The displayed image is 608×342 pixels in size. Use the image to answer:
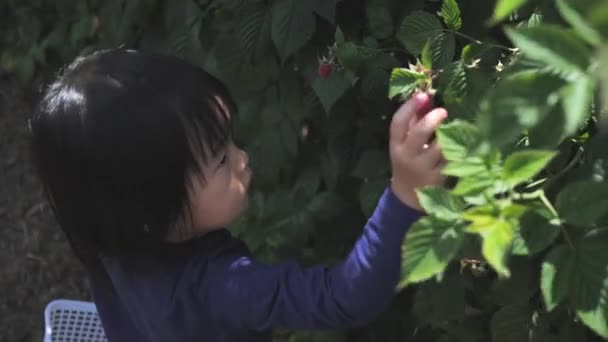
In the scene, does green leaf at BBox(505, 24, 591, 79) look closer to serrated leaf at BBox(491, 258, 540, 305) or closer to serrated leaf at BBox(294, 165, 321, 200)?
serrated leaf at BBox(491, 258, 540, 305)

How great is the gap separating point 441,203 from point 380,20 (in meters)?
0.62

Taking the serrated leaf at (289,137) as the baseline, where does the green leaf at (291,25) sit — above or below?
above

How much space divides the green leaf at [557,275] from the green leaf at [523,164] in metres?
0.17

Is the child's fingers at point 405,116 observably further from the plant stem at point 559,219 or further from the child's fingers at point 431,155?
the plant stem at point 559,219

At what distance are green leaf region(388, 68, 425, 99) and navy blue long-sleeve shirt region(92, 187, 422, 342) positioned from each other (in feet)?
0.42

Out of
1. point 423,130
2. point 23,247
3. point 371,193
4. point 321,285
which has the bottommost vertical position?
point 23,247

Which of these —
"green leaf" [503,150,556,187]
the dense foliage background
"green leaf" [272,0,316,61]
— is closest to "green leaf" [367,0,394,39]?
the dense foliage background

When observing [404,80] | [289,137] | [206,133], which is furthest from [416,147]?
[289,137]

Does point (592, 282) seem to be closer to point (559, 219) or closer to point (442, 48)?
point (559, 219)

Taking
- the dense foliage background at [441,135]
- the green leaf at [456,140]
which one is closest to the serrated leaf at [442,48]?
the dense foliage background at [441,135]

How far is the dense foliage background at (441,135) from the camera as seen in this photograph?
29.9 inches

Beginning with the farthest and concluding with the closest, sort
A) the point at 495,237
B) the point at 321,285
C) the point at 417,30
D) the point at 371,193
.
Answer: the point at 371,193 → the point at 417,30 → the point at 321,285 → the point at 495,237

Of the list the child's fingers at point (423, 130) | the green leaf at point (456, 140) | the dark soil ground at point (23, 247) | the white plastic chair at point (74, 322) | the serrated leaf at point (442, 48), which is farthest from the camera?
the dark soil ground at point (23, 247)

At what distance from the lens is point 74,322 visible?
2084 millimetres
